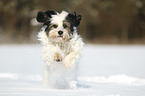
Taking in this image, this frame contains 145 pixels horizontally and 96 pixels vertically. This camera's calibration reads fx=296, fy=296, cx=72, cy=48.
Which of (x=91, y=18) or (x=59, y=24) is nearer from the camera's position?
(x=59, y=24)

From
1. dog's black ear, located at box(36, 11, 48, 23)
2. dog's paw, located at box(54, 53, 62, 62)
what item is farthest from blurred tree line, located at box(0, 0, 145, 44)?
dog's paw, located at box(54, 53, 62, 62)

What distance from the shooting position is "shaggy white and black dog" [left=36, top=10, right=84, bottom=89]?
635 centimetres

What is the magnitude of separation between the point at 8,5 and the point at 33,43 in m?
5.48

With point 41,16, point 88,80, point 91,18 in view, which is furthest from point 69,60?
point 91,18

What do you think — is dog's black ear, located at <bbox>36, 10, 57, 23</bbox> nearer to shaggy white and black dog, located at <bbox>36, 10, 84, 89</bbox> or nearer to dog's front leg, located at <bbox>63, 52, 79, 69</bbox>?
shaggy white and black dog, located at <bbox>36, 10, 84, 89</bbox>

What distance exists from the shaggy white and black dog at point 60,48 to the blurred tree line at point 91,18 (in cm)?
2261

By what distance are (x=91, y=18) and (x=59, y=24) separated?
24.6 m

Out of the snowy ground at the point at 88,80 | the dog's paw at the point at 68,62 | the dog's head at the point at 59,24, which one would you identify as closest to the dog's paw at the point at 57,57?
the dog's paw at the point at 68,62

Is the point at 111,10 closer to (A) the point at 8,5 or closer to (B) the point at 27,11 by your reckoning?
(B) the point at 27,11

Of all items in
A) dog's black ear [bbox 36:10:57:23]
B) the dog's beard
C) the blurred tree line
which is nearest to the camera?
the dog's beard

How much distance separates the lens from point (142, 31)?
1207 inches

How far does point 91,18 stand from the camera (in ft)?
101

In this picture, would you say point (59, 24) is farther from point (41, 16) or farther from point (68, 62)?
point (68, 62)

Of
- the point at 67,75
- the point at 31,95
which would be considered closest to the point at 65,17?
the point at 67,75
